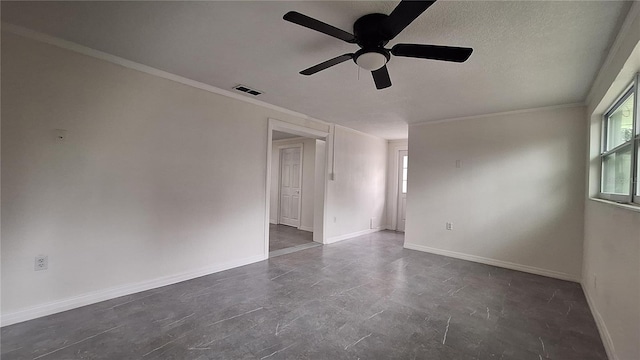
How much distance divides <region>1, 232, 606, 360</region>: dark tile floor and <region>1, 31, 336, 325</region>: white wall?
0.31m

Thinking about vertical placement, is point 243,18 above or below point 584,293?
above

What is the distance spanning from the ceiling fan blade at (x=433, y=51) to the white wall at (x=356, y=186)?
3.33m

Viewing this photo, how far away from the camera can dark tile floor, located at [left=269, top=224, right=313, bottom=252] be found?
4.80 metres

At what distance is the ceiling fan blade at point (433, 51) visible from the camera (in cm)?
167

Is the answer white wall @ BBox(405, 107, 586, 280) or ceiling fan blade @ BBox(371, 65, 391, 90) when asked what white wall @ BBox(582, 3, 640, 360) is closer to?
white wall @ BBox(405, 107, 586, 280)

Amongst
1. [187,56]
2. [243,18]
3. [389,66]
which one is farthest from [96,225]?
[389,66]

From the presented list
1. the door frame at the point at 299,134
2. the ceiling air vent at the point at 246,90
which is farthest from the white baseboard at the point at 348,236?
the ceiling air vent at the point at 246,90

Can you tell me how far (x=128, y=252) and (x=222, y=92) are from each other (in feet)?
6.85

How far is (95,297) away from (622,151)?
15.9ft

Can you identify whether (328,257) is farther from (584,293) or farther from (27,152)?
(27,152)


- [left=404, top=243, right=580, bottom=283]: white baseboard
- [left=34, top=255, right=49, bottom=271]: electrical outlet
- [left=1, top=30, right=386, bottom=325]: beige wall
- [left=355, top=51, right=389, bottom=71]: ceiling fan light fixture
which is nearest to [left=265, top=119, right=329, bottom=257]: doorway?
[left=1, top=30, right=386, bottom=325]: beige wall

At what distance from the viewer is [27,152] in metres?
2.13

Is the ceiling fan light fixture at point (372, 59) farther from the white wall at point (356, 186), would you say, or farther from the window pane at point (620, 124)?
the white wall at point (356, 186)

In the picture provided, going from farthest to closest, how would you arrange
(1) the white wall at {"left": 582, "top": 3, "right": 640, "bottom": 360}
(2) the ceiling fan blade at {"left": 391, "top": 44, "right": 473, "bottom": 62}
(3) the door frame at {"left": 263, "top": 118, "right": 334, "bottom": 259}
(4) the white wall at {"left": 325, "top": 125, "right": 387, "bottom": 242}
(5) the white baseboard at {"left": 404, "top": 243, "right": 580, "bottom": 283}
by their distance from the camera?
(4) the white wall at {"left": 325, "top": 125, "right": 387, "bottom": 242}
(3) the door frame at {"left": 263, "top": 118, "right": 334, "bottom": 259}
(5) the white baseboard at {"left": 404, "top": 243, "right": 580, "bottom": 283}
(2) the ceiling fan blade at {"left": 391, "top": 44, "right": 473, "bottom": 62}
(1) the white wall at {"left": 582, "top": 3, "right": 640, "bottom": 360}
